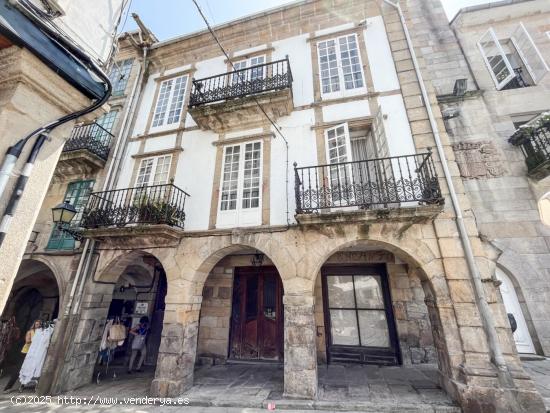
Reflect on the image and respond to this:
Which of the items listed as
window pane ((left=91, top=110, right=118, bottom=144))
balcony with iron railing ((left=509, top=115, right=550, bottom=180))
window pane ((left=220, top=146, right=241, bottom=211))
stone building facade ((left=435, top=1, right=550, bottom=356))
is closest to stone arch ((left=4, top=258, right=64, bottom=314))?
window pane ((left=91, top=110, right=118, bottom=144))

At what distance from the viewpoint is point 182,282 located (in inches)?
249

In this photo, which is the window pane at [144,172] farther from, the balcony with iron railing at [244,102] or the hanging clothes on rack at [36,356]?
the hanging clothes on rack at [36,356]

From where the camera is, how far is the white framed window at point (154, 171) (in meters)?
8.16

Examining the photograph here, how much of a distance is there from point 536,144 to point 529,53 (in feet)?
11.2

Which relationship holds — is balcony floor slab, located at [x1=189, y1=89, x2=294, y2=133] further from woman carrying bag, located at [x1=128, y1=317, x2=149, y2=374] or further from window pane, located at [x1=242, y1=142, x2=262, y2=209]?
woman carrying bag, located at [x1=128, y1=317, x2=149, y2=374]

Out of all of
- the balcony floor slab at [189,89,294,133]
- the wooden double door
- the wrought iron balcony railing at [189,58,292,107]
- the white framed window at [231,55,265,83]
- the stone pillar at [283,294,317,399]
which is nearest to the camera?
the stone pillar at [283,294,317,399]

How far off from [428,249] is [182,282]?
19.8ft

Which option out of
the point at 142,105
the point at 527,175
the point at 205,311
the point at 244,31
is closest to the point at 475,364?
the point at 527,175

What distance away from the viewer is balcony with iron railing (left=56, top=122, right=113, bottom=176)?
27.9 feet

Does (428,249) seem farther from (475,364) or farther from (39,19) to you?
(39,19)

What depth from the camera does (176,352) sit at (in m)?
5.78

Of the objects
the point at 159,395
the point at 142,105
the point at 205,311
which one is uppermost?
the point at 142,105

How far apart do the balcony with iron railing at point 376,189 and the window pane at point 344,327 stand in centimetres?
373

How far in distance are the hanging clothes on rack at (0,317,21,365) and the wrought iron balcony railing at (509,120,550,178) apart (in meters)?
17.9
